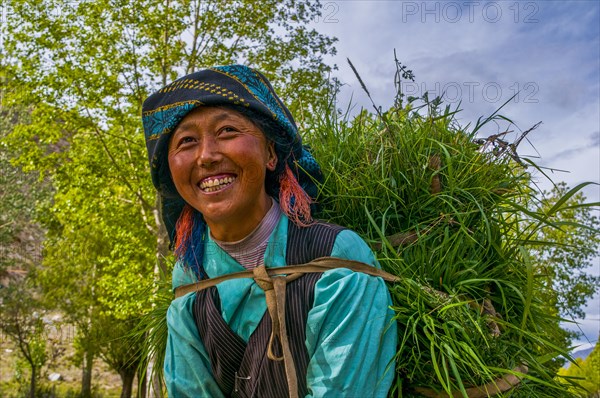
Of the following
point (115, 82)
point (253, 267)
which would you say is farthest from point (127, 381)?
point (253, 267)

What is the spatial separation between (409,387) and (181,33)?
12.6 m

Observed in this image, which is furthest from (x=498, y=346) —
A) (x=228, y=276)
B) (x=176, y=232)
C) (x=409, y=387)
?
(x=176, y=232)

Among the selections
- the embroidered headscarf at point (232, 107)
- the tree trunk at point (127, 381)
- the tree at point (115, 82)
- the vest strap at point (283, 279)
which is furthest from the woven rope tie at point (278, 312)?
the tree trunk at point (127, 381)

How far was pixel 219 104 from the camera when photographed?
7.52 ft

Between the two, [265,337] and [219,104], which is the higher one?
[219,104]

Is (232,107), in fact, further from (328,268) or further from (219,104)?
(328,268)

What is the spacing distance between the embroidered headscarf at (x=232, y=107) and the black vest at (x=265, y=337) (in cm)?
→ 13

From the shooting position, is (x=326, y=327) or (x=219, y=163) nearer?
(x=326, y=327)

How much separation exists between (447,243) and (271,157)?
80cm

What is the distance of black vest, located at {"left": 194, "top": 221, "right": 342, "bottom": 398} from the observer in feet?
7.04

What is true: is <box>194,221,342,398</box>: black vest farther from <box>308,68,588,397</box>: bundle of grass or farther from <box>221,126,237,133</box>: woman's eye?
<box>221,126,237,133</box>: woman's eye

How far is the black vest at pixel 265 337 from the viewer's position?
214 centimetres

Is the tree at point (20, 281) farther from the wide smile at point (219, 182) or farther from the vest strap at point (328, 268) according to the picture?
the vest strap at point (328, 268)

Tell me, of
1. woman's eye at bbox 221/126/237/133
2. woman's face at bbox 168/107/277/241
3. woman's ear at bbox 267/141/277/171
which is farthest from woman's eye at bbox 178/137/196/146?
woman's ear at bbox 267/141/277/171
